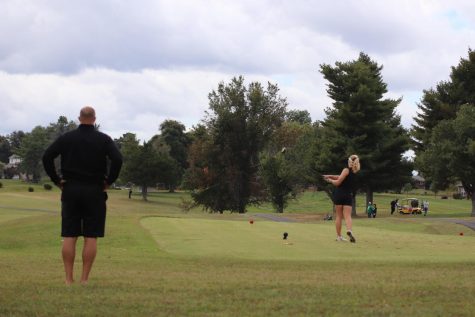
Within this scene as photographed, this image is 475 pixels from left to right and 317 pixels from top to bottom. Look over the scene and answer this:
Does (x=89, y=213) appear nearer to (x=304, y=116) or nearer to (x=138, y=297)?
(x=138, y=297)

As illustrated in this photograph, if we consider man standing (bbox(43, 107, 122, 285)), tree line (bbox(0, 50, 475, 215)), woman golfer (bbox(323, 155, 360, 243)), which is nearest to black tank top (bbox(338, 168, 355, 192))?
woman golfer (bbox(323, 155, 360, 243))

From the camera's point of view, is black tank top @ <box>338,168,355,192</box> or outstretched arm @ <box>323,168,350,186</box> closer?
outstretched arm @ <box>323,168,350,186</box>

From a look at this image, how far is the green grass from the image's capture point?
649cm

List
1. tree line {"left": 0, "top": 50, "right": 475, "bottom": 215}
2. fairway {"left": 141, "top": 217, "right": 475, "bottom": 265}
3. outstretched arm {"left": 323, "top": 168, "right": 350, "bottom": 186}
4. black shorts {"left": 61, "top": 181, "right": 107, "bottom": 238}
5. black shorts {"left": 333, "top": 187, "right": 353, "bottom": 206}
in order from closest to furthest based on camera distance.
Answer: black shorts {"left": 61, "top": 181, "right": 107, "bottom": 238}, fairway {"left": 141, "top": 217, "right": 475, "bottom": 265}, outstretched arm {"left": 323, "top": 168, "right": 350, "bottom": 186}, black shorts {"left": 333, "top": 187, "right": 353, "bottom": 206}, tree line {"left": 0, "top": 50, "right": 475, "bottom": 215}

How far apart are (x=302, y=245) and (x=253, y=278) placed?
20.9 feet

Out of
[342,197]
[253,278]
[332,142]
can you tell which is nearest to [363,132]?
[332,142]

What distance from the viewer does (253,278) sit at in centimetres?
905

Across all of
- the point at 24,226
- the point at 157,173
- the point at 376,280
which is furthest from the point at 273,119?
the point at 376,280

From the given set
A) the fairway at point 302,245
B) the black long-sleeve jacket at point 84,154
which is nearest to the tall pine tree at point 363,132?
the fairway at point 302,245

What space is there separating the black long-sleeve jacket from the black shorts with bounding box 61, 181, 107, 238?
0.38 ft

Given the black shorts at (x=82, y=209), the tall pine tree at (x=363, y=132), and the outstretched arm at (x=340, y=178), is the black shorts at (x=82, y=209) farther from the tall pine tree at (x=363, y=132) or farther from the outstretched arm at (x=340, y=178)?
the tall pine tree at (x=363, y=132)

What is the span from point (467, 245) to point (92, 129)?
11.3 metres

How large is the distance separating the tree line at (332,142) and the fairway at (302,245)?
33.3m

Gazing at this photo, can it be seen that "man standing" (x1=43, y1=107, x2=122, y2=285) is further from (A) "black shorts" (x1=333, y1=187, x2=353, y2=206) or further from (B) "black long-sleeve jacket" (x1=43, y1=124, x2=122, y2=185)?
(A) "black shorts" (x1=333, y1=187, x2=353, y2=206)
